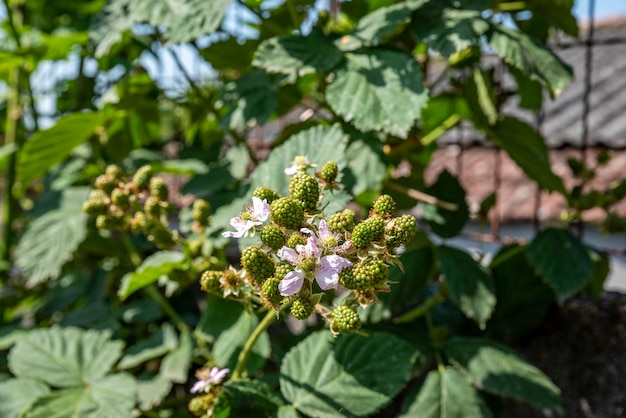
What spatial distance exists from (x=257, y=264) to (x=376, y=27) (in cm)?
63

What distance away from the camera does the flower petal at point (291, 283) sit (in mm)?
728

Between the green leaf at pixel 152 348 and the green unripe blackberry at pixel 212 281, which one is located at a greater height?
the green unripe blackberry at pixel 212 281

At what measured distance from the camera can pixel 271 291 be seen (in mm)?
750

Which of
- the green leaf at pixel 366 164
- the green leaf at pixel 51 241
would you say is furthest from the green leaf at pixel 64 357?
the green leaf at pixel 366 164

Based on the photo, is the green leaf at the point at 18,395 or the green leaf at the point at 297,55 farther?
the green leaf at the point at 18,395

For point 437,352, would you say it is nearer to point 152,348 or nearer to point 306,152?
point 306,152

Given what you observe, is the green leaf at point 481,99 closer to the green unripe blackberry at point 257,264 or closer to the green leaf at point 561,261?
the green leaf at point 561,261

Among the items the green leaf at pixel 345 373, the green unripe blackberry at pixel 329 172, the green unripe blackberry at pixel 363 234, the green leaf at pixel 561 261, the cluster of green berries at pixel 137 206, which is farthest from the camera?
the green leaf at pixel 561 261

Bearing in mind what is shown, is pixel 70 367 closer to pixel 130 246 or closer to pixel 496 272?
pixel 130 246

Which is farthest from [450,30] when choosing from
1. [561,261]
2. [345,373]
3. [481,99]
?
[345,373]

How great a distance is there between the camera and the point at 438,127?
1.64m

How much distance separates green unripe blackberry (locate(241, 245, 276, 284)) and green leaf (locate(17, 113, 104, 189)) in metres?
1.03

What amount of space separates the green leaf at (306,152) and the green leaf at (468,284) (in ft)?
1.34

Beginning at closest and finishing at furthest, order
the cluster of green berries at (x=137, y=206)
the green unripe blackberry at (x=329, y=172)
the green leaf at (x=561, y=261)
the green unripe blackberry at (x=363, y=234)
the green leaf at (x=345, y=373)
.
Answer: the green unripe blackberry at (x=363, y=234) < the green unripe blackberry at (x=329, y=172) < the green leaf at (x=345, y=373) < the cluster of green berries at (x=137, y=206) < the green leaf at (x=561, y=261)
